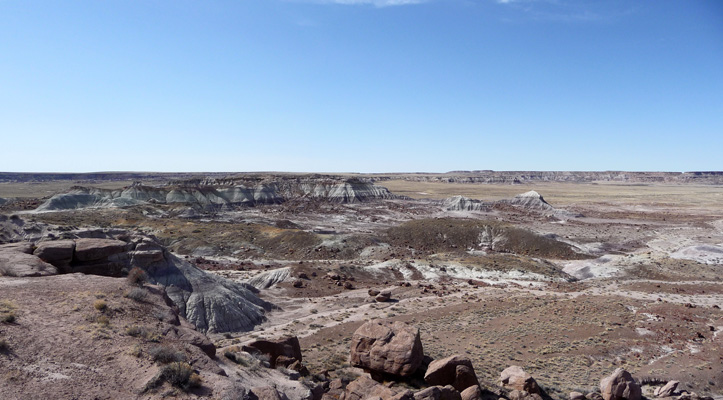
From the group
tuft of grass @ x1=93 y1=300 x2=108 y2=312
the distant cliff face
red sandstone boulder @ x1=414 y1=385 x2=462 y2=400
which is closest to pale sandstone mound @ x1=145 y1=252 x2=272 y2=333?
tuft of grass @ x1=93 y1=300 x2=108 y2=312

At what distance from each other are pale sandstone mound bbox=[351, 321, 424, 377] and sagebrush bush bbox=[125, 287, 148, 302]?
8493 millimetres

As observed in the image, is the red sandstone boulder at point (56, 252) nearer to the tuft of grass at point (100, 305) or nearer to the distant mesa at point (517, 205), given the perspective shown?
the tuft of grass at point (100, 305)

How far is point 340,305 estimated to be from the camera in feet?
101

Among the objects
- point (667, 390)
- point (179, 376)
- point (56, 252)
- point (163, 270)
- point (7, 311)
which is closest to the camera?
point (179, 376)

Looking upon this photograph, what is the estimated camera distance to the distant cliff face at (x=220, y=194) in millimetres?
86688

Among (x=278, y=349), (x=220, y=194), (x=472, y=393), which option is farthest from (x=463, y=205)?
(x=472, y=393)

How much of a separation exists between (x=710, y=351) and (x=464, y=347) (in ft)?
44.5

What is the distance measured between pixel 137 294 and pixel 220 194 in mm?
90922

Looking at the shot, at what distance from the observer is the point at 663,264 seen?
146 ft

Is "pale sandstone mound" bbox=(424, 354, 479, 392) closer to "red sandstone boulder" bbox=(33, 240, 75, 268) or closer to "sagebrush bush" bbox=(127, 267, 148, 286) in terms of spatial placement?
"sagebrush bush" bbox=(127, 267, 148, 286)

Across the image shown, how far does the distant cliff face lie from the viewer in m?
86.7

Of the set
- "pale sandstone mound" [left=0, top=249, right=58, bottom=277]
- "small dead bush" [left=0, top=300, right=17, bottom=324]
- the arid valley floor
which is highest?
"pale sandstone mound" [left=0, top=249, right=58, bottom=277]

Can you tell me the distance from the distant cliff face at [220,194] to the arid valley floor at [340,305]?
57.0 feet

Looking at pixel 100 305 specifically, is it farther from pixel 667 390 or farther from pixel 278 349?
pixel 667 390
